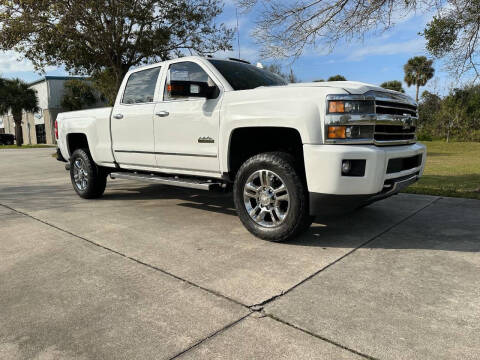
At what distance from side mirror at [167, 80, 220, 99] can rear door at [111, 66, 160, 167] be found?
43.7 inches

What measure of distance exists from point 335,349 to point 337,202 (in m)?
1.60

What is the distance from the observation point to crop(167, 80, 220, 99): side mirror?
13.1 feet

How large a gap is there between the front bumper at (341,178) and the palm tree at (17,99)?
46441mm

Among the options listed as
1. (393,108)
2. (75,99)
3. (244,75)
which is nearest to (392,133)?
(393,108)

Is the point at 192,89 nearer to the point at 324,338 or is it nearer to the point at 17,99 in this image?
the point at 324,338

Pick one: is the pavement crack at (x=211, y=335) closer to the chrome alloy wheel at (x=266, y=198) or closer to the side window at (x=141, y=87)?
the chrome alloy wheel at (x=266, y=198)

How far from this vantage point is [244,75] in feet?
15.6

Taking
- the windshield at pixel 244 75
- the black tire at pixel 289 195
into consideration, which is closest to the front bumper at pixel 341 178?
the black tire at pixel 289 195

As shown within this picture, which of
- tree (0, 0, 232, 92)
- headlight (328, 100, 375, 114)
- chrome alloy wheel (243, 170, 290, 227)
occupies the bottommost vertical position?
chrome alloy wheel (243, 170, 290, 227)

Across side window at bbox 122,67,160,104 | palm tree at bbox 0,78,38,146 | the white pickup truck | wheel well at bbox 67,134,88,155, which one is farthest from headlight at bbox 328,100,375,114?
palm tree at bbox 0,78,38,146

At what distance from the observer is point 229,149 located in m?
4.17

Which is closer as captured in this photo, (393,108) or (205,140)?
(393,108)

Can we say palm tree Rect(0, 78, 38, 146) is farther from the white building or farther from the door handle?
the door handle

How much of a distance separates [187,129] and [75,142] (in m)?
3.40
